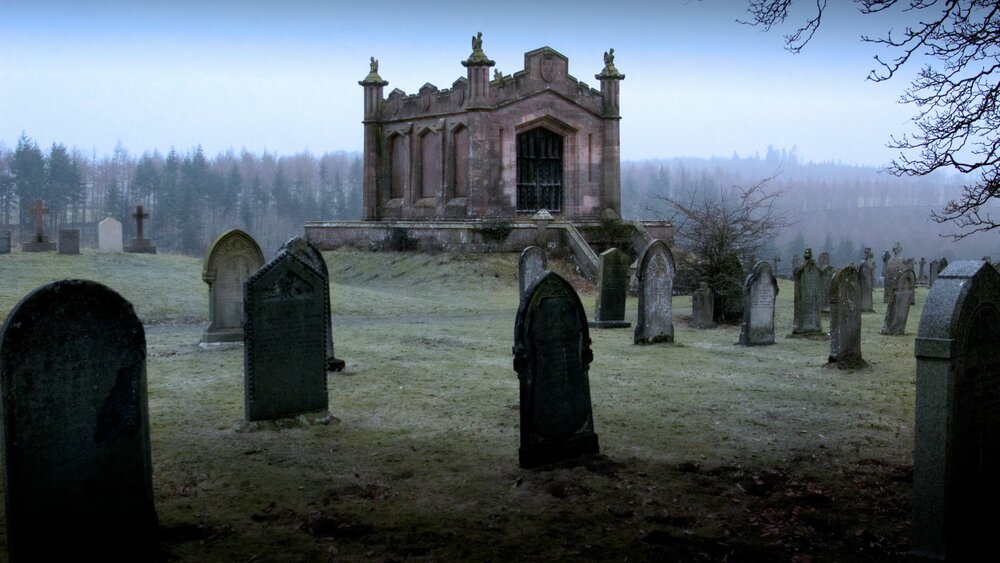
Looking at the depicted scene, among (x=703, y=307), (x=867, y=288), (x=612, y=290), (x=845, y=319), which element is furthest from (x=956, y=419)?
(x=867, y=288)

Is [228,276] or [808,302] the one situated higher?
[228,276]

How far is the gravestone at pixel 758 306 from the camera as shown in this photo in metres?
16.0

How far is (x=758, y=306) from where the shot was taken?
16.2 m

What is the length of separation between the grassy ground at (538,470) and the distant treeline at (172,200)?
5557 centimetres

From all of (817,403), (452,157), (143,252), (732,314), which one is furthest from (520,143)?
(817,403)

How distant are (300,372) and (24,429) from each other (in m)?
4.41

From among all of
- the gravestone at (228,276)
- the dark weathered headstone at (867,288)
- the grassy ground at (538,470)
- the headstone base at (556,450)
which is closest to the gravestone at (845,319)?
the grassy ground at (538,470)

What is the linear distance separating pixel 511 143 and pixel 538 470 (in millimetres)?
27983

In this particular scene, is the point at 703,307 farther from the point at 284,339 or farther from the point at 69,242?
the point at 69,242

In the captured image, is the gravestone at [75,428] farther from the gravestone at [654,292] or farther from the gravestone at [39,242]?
the gravestone at [39,242]

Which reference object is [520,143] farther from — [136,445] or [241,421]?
[136,445]

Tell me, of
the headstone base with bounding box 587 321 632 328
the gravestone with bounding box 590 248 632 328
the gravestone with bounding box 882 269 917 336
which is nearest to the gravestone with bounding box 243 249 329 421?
the gravestone with bounding box 590 248 632 328

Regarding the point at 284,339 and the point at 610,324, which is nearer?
the point at 284,339

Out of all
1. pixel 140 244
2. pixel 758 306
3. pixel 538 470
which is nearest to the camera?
pixel 538 470
